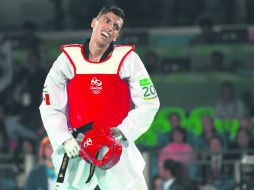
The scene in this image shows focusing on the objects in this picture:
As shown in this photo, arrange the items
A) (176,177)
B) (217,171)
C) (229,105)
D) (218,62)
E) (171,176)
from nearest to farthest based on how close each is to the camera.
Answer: (176,177) < (171,176) < (217,171) < (229,105) < (218,62)

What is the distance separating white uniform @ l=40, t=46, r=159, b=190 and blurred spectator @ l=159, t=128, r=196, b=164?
5148 mm

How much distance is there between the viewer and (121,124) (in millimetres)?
6164

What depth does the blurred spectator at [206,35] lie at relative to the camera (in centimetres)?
1347

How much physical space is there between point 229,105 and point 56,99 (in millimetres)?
7152

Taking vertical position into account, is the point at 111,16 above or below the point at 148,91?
above

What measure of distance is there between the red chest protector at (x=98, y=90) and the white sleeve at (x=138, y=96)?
0.16 feet

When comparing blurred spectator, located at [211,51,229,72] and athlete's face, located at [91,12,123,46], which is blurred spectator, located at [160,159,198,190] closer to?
blurred spectator, located at [211,51,229,72]

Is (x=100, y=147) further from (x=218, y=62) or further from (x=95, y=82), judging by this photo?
(x=218, y=62)

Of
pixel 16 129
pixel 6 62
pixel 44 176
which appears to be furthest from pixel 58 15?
pixel 44 176

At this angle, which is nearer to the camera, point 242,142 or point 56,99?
point 56,99

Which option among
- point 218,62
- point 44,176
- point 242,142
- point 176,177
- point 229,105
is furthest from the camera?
point 218,62

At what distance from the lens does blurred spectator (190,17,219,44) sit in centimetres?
1347

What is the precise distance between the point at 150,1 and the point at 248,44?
5.02 ft

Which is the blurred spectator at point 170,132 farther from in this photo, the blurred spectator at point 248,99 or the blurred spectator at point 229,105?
the blurred spectator at point 248,99
